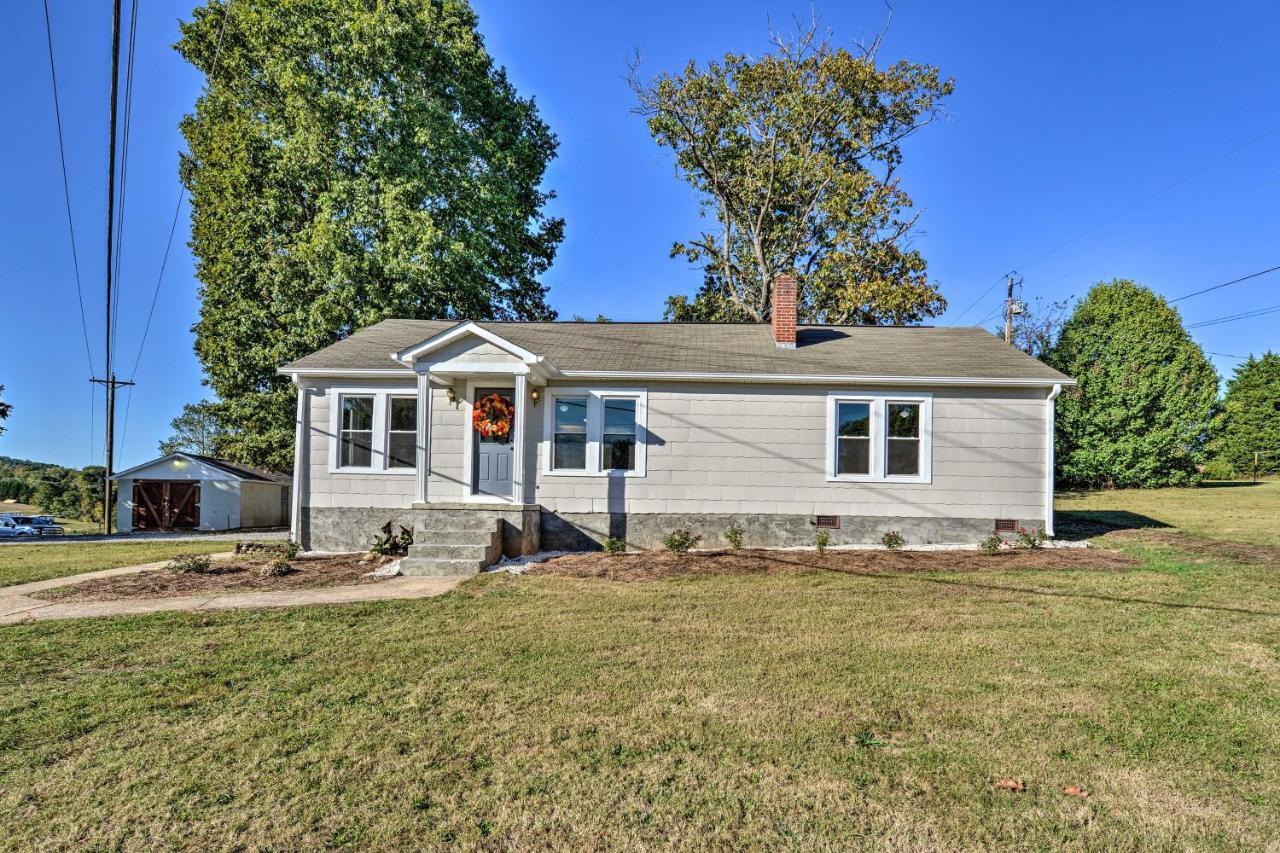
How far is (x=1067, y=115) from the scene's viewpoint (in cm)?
1814

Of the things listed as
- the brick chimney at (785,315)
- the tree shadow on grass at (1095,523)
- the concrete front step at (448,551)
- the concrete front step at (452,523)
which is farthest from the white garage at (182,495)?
the tree shadow on grass at (1095,523)

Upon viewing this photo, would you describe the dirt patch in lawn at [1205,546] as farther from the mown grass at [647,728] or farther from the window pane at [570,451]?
the window pane at [570,451]

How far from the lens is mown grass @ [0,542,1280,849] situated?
3.05 metres

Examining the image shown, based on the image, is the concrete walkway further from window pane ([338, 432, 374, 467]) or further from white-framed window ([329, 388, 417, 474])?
window pane ([338, 432, 374, 467])

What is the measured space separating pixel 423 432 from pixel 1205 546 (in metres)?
13.1

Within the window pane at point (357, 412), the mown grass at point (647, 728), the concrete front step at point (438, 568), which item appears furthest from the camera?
the window pane at point (357, 412)

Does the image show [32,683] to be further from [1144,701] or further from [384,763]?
[1144,701]

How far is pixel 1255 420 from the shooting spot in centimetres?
3534

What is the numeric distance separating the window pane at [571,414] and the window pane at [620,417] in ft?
1.40

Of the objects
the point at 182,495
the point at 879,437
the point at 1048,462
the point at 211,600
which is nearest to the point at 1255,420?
the point at 1048,462

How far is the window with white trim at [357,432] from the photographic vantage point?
40.2ft

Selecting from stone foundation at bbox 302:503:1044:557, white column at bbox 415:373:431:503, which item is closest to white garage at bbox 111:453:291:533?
stone foundation at bbox 302:503:1044:557

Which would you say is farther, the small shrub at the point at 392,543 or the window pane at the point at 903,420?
the window pane at the point at 903,420

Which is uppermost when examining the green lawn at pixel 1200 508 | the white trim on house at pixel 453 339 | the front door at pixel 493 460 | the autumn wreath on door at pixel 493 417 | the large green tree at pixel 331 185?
the large green tree at pixel 331 185
